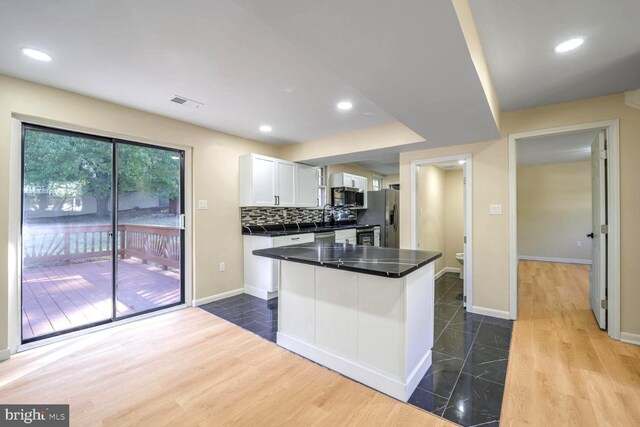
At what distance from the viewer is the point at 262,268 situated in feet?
12.7

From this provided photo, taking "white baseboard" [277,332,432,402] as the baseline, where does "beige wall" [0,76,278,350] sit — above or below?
above

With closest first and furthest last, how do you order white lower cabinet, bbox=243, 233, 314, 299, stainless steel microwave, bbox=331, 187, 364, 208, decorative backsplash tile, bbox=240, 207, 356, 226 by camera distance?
white lower cabinet, bbox=243, 233, 314, 299 < decorative backsplash tile, bbox=240, 207, 356, 226 < stainless steel microwave, bbox=331, 187, 364, 208

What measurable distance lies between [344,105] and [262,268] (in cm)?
236

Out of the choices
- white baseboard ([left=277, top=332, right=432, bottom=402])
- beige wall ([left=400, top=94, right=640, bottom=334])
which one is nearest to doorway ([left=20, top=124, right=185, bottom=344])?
white baseboard ([left=277, top=332, right=432, bottom=402])

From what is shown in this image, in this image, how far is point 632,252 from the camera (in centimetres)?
257

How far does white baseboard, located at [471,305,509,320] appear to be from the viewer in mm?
3148

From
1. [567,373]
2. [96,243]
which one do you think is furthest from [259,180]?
[567,373]

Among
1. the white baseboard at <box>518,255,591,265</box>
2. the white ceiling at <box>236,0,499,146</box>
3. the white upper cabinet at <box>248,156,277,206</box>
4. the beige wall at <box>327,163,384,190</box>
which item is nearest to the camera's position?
the white ceiling at <box>236,0,499,146</box>

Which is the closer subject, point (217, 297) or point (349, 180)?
point (217, 297)

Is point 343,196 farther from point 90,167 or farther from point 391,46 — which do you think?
point 391,46

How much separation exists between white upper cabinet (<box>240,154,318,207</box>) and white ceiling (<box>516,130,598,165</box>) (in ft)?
10.2

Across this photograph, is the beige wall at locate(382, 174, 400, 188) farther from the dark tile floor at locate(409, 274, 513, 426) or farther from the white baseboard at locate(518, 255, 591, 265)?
the dark tile floor at locate(409, 274, 513, 426)

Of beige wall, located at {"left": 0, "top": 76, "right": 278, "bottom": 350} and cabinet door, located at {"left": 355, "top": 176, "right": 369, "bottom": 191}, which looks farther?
cabinet door, located at {"left": 355, "top": 176, "right": 369, "bottom": 191}

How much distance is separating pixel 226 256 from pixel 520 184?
702cm
